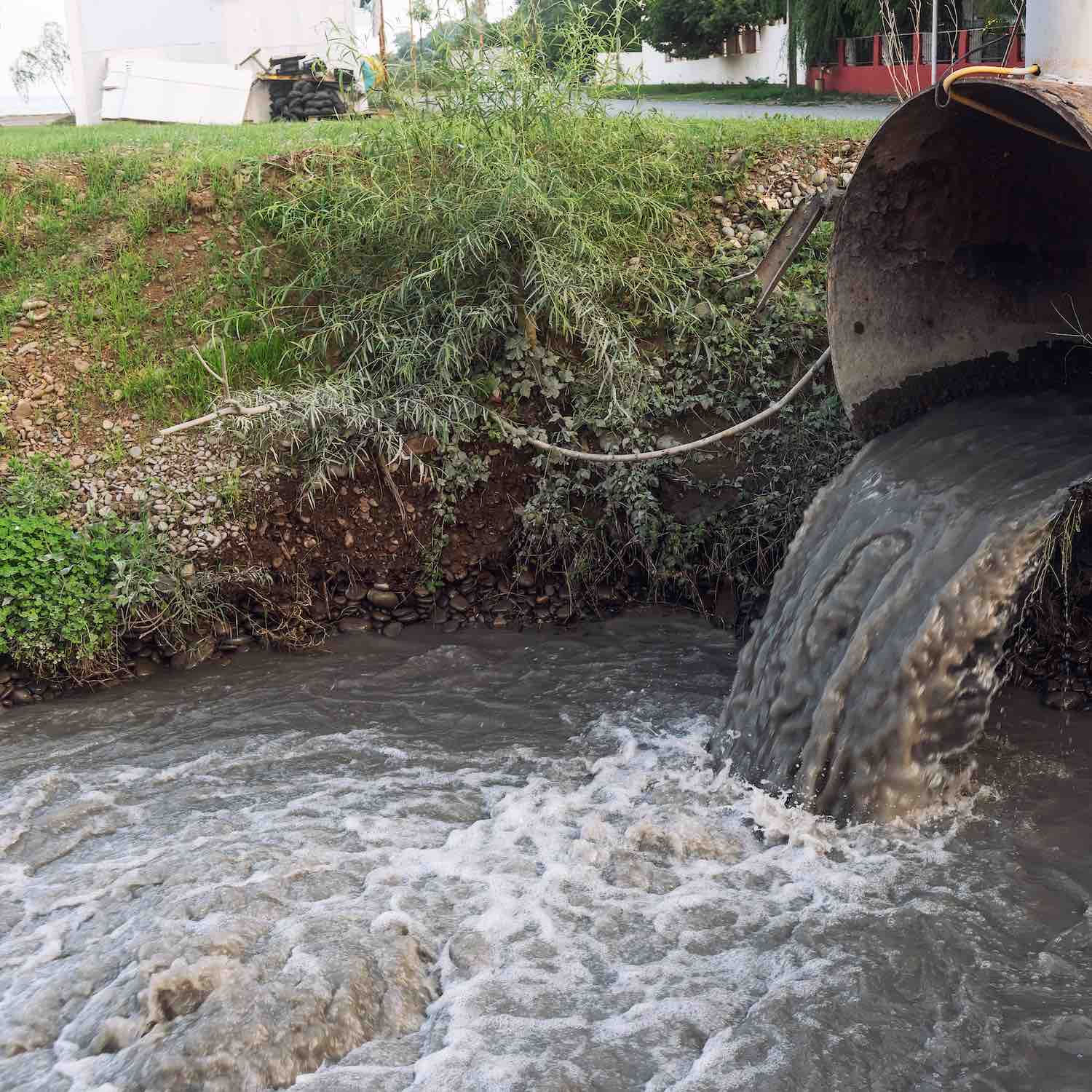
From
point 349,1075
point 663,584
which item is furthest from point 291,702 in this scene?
point 349,1075

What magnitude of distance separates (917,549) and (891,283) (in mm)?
1519

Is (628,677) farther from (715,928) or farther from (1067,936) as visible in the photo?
(1067,936)

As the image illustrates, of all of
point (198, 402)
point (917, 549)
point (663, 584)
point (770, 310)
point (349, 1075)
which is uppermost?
point (770, 310)

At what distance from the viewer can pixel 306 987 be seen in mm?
3541

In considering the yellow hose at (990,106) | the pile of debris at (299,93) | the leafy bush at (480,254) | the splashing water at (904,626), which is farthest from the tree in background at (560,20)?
the pile of debris at (299,93)

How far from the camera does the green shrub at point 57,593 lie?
571 centimetres

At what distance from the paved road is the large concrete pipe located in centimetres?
723

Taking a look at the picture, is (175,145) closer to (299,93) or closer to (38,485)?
(38,485)

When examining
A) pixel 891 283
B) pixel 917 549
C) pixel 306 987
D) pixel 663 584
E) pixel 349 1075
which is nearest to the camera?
pixel 349 1075

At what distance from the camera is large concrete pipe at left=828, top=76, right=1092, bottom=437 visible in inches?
200

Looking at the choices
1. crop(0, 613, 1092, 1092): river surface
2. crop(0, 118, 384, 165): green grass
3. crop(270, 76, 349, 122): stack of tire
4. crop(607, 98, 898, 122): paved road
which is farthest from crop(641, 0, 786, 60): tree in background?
crop(0, 613, 1092, 1092): river surface

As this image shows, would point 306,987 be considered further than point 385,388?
No

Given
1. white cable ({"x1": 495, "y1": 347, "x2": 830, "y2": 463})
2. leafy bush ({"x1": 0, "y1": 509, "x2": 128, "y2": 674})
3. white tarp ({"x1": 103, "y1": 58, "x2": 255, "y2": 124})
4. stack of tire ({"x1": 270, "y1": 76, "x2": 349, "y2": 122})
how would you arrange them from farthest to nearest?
white tarp ({"x1": 103, "y1": 58, "x2": 255, "y2": 124})
stack of tire ({"x1": 270, "y1": 76, "x2": 349, "y2": 122})
white cable ({"x1": 495, "y1": 347, "x2": 830, "y2": 463})
leafy bush ({"x1": 0, "y1": 509, "x2": 128, "y2": 674})

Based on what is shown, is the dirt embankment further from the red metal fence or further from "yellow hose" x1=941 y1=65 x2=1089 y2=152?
the red metal fence
